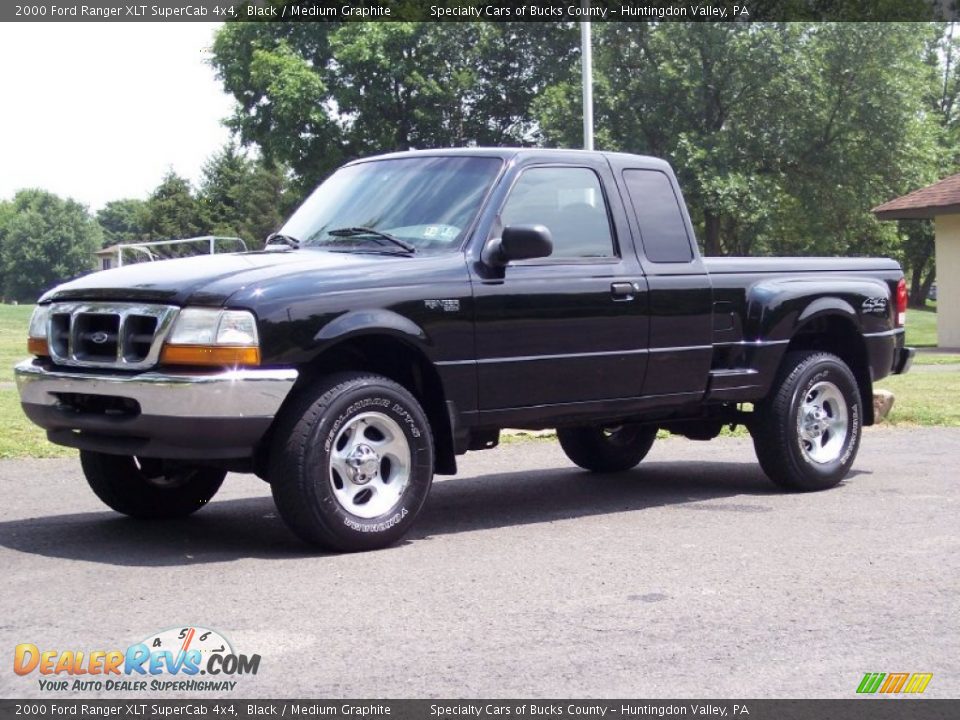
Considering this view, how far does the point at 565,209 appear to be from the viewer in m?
8.15

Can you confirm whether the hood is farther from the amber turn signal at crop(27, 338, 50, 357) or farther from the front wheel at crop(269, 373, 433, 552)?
the front wheel at crop(269, 373, 433, 552)

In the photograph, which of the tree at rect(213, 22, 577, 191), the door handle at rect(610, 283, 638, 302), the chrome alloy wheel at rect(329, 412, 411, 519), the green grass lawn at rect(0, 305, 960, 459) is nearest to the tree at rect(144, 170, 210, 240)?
the tree at rect(213, 22, 577, 191)

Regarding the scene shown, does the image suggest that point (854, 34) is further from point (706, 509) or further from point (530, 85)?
point (706, 509)

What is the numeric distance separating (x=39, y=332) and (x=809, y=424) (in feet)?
16.2

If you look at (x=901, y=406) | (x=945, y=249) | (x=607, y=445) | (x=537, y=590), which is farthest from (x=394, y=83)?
(x=537, y=590)

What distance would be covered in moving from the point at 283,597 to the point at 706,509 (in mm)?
3418

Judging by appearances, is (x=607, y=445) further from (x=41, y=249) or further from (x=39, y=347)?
(x=41, y=249)

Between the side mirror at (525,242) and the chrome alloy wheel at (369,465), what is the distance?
3.69 ft

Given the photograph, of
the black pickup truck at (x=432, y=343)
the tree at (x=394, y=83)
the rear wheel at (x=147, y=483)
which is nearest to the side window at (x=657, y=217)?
the black pickup truck at (x=432, y=343)

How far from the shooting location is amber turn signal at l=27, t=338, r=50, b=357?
719cm

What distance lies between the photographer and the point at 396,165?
8258 mm

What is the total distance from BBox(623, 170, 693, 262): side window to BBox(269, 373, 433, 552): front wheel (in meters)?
2.15

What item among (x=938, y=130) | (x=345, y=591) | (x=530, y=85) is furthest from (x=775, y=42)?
(x=345, y=591)
